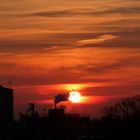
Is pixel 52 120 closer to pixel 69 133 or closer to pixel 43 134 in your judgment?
pixel 69 133

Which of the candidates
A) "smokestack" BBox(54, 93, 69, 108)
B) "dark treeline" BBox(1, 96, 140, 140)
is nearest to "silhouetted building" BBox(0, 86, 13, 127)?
"dark treeline" BBox(1, 96, 140, 140)

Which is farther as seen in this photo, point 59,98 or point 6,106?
point 59,98

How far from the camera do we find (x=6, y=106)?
3435 inches

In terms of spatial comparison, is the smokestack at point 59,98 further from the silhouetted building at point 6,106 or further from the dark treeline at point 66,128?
the silhouetted building at point 6,106

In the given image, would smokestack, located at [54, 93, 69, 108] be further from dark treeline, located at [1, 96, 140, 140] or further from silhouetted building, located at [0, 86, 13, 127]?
silhouetted building, located at [0, 86, 13, 127]

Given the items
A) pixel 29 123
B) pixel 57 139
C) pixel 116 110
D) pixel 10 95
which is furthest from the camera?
pixel 116 110

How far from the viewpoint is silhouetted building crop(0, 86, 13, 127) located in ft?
281

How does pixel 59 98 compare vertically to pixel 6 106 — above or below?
above

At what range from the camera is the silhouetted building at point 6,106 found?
85.6 m

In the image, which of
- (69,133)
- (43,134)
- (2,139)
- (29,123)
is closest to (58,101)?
(69,133)

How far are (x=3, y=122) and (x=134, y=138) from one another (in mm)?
21862

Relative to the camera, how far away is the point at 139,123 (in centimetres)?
9019

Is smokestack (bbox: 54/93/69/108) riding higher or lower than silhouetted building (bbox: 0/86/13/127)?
higher

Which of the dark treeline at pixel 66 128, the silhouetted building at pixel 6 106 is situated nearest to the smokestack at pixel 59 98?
the dark treeline at pixel 66 128
